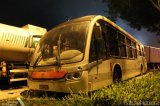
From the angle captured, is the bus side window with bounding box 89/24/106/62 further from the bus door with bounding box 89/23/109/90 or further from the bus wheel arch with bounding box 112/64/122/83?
the bus wheel arch with bounding box 112/64/122/83

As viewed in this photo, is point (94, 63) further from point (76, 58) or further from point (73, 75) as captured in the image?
point (73, 75)

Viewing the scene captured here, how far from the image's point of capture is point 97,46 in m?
10.1

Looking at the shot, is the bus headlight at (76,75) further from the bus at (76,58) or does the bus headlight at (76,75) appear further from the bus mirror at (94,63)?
the bus mirror at (94,63)

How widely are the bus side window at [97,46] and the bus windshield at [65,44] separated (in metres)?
0.33

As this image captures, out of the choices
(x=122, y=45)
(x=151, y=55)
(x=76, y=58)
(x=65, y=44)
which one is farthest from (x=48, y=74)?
(x=151, y=55)

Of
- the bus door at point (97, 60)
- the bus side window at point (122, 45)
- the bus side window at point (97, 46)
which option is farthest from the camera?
the bus side window at point (122, 45)

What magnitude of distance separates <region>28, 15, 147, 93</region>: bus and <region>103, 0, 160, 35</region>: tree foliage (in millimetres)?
12052

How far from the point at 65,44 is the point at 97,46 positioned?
108cm

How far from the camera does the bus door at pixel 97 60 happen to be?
31.5 feet

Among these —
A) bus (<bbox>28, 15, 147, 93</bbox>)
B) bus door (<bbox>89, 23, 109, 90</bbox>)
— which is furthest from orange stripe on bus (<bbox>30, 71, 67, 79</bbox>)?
bus door (<bbox>89, 23, 109, 90</bbox>)

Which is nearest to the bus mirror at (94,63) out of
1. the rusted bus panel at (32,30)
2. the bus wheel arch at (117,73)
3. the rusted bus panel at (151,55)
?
the bus wheel arch at (117,73)

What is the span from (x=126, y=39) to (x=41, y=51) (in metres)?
5.56

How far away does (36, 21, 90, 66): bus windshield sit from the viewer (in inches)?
379

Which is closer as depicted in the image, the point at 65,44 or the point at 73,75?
the point at 73,75
